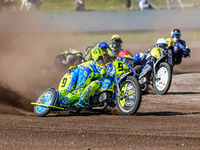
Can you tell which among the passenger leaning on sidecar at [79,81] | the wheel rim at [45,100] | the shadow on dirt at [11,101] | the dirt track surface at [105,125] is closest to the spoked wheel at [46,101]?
the wheel rim at [45,100]

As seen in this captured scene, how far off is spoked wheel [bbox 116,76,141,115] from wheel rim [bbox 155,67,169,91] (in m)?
3.75

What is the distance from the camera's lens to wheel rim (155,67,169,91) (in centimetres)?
1254

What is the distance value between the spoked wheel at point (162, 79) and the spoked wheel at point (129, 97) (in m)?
3.61

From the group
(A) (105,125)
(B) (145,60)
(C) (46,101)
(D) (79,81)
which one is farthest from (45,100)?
(B) (145,60)

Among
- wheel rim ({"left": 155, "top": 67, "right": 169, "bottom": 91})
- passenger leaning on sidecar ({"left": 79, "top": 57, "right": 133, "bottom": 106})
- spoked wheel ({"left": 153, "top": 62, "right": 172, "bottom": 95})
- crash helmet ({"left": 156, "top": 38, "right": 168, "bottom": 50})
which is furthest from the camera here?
crash helmet ({"left": 156, "top": 38, "right": 168, "bottom": 50})

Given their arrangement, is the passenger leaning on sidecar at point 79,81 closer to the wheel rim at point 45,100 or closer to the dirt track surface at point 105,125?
the wheel rim at point 45,100

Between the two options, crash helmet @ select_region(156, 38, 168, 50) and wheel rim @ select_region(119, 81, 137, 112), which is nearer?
wheel rim @ select_region(119, 81, 137, 112)

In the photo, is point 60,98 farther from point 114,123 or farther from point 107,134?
point 107,134

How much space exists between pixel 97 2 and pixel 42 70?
18197 millimetres

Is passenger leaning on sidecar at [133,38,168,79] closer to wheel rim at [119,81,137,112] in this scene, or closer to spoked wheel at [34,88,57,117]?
wheel rim at [119,81,137,112]

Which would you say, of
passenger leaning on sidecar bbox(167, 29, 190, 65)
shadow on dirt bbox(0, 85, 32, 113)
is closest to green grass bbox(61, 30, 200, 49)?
passenger leaning on sidecar bbox(167, 29, 190, 65)

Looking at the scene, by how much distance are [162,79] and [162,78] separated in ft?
→ 0.10

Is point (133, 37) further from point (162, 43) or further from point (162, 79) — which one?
point (162, 79)

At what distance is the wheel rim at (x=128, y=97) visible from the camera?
8.70 m
